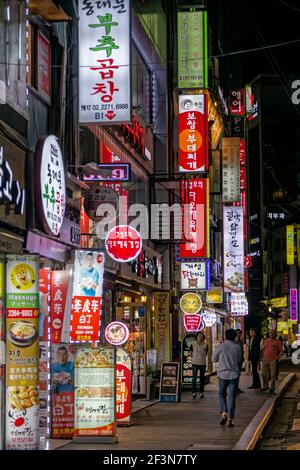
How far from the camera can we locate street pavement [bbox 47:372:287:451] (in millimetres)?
14172

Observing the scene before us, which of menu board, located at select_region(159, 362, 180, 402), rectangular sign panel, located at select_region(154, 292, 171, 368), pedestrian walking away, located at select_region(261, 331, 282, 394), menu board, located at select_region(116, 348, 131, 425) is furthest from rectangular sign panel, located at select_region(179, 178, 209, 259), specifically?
menu board, located at select_region(116, 348, 131, 425)

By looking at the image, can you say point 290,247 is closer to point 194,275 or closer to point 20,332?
point 194,275

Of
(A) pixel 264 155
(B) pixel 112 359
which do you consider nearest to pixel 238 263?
(B) pixel 112 359

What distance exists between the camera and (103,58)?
17.8 meters

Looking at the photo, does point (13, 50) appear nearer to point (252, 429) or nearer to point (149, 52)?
point (252, 429)

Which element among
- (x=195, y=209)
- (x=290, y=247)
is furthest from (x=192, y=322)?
(x=290, y=247)

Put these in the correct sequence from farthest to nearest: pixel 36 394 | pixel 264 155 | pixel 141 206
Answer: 1. pixel 264 155
2. pixel 141 206
3. pixel 36 394

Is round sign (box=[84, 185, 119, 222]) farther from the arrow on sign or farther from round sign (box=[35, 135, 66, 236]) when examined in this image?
A: round sign (box=[35, 135, 66, 236])

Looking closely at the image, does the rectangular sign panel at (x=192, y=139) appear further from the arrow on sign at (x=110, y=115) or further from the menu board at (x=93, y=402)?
the menu board at (x=93, y=402)

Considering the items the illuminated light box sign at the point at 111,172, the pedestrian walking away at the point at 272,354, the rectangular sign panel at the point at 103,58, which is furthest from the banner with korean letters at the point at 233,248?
the rectangular sign panel at the point at 103,58

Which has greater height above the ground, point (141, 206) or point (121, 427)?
point (141, 206)

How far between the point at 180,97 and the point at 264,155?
92085mm

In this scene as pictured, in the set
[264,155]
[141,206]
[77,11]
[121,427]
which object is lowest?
[121,427]
